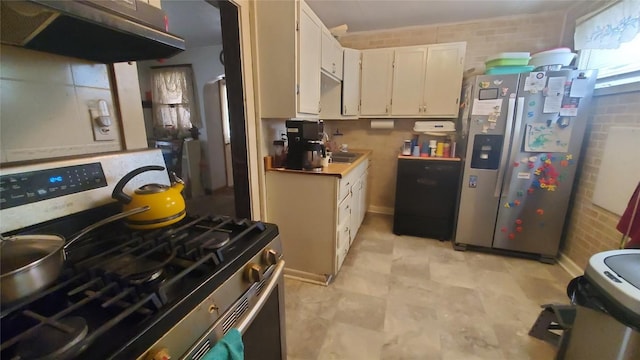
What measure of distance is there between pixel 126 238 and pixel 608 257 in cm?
196

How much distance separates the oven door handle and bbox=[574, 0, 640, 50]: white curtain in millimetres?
2860

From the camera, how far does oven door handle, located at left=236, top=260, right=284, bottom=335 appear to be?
708mm

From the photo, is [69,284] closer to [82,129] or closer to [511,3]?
[82,129]

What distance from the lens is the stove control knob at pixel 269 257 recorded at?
0.84 m

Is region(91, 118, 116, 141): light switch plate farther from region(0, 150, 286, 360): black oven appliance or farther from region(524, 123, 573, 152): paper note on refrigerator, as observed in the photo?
region(524, 123, 573, 152): paper note on refrigerator

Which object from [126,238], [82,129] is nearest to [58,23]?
[82,129]

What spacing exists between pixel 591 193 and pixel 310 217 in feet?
7.74

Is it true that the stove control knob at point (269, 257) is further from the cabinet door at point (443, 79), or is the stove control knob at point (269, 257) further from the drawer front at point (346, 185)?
the cabinet door at point (443, 79)

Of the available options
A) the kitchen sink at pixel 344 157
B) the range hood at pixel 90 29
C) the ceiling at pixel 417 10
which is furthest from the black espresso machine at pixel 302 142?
the ceiling at pixel 417 10

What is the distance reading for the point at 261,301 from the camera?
788 millimetres

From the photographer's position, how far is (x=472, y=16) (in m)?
2.81

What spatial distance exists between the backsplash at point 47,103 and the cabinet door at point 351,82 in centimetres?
230

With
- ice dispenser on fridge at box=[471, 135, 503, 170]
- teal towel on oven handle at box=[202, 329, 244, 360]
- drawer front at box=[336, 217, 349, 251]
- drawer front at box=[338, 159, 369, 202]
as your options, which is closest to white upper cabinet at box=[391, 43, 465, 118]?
ice dispenser on fridge at box=[471, 135, 503, 170]

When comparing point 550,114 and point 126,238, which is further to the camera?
point 550,114
